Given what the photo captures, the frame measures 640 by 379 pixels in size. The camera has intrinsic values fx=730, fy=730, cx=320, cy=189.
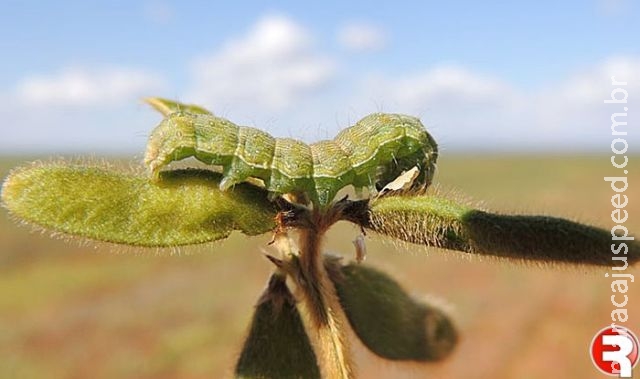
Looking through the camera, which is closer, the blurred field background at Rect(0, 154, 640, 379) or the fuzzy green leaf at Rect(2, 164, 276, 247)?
the fuzzy green leaf at Rect(2, 164, 276, 247)

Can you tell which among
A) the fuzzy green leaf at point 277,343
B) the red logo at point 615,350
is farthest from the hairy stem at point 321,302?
the red logo at point 615,350

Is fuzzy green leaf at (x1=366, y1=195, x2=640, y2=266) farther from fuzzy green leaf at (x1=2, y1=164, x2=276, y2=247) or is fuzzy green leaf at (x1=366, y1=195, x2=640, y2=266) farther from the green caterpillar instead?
fuzzy green leaf at (x1=2, y1=164, x2=276, y2=247)

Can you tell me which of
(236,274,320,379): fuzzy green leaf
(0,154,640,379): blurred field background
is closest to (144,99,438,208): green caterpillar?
(236,274,320,379): fuzzy green leaf

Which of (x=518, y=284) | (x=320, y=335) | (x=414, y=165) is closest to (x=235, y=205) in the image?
(x=320, y=335)

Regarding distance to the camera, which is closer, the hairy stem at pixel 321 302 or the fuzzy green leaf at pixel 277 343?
the hairy stem at pixel 321 302

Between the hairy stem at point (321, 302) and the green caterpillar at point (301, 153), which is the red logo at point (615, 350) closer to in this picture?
the green caterpillar at point (301, 153)

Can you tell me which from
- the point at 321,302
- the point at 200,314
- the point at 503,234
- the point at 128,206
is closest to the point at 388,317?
the point at 321,302

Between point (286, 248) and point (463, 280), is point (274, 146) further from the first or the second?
point (463, 280)
